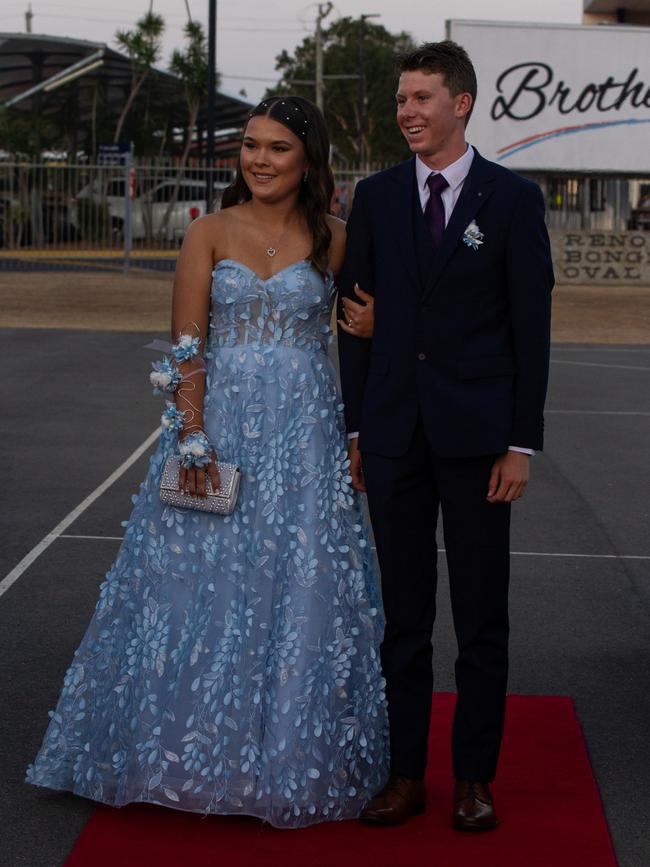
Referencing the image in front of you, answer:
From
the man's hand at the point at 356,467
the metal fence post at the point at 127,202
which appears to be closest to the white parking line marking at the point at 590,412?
the man's hand at the point at 356,467

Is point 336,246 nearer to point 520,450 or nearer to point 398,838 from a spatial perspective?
point 520,450

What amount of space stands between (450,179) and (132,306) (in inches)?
778

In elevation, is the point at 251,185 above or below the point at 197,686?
above

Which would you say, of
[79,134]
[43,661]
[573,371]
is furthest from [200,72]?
[43,661]

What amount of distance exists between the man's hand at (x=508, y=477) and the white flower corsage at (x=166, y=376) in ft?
3.05

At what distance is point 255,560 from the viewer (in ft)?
13.2

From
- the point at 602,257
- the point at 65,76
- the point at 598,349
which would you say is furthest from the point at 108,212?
the point at 65,76

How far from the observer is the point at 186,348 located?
3.99m

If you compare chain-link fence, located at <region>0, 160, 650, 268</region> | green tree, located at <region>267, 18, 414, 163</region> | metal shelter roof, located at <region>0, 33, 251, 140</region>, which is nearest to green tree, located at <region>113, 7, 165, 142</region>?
metal shelter roof, located at <region>0, 33, 251, 140</region>

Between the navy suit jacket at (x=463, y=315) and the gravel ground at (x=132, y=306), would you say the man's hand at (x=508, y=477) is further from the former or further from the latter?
the gravel ground at (x=132, y=306)

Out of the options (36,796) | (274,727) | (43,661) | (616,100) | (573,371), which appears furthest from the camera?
(616,100)

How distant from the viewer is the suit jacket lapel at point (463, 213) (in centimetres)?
377

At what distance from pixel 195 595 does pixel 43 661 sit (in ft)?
5.55

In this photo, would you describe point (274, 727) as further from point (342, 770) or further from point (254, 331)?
point (254, 331)
